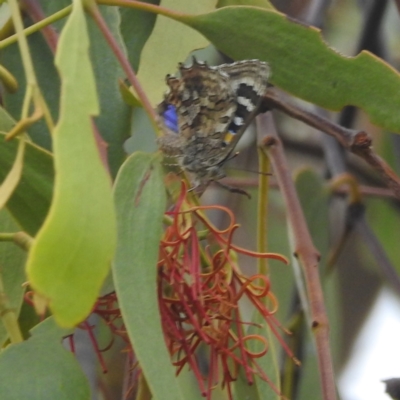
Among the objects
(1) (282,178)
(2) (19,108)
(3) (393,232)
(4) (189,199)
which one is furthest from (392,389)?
(3) (393,232)

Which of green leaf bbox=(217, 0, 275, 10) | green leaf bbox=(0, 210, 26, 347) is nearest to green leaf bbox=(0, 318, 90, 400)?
green leaf bbox=(0, 210, 26, 347)

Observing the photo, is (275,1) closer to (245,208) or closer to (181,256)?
(245,208)

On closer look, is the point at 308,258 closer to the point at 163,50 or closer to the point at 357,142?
the point at 357,142

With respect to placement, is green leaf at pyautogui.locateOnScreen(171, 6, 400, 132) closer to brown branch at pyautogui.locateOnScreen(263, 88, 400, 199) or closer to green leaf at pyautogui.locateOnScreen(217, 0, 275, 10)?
brown branch at pyautogui.locateOnScreen(263, 88, 400, 199)

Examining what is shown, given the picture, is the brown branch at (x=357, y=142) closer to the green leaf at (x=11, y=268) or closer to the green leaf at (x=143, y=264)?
the green leaf at (x=143, y=264)

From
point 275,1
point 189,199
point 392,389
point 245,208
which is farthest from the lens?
point 245,208

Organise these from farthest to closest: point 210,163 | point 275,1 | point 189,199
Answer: point 275,1 < point 210,163 < point 189,199

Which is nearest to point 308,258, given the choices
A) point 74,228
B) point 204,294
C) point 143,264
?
point 204,294
